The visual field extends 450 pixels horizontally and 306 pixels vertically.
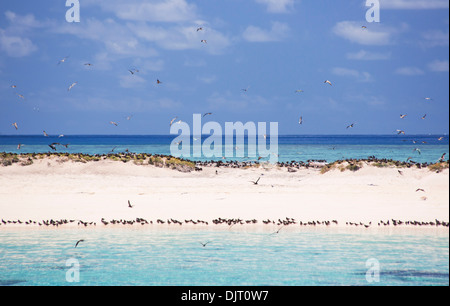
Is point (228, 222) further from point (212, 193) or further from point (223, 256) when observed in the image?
point (212, 193)

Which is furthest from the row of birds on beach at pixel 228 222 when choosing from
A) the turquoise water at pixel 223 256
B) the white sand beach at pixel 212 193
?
the turquoise water at pixel 223 256

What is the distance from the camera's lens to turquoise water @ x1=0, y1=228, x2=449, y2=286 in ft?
49.9

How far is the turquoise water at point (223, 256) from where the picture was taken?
49.9ft

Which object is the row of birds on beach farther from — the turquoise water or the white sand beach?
the turquoise water

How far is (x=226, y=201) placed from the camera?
28.2 m

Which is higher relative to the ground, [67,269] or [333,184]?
[333,184]

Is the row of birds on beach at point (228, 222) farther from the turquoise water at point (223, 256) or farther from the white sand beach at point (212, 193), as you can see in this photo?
the turquoise water at point (223, 256)

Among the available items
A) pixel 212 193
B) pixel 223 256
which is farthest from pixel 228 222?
pixel 212 193

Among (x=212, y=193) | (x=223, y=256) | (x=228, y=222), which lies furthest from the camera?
(x=212, y=193)

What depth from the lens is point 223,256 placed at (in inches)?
689

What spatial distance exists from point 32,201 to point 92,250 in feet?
36.4

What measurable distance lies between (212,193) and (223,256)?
44.8 feet

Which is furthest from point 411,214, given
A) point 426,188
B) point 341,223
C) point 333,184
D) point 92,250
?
point 92,250
